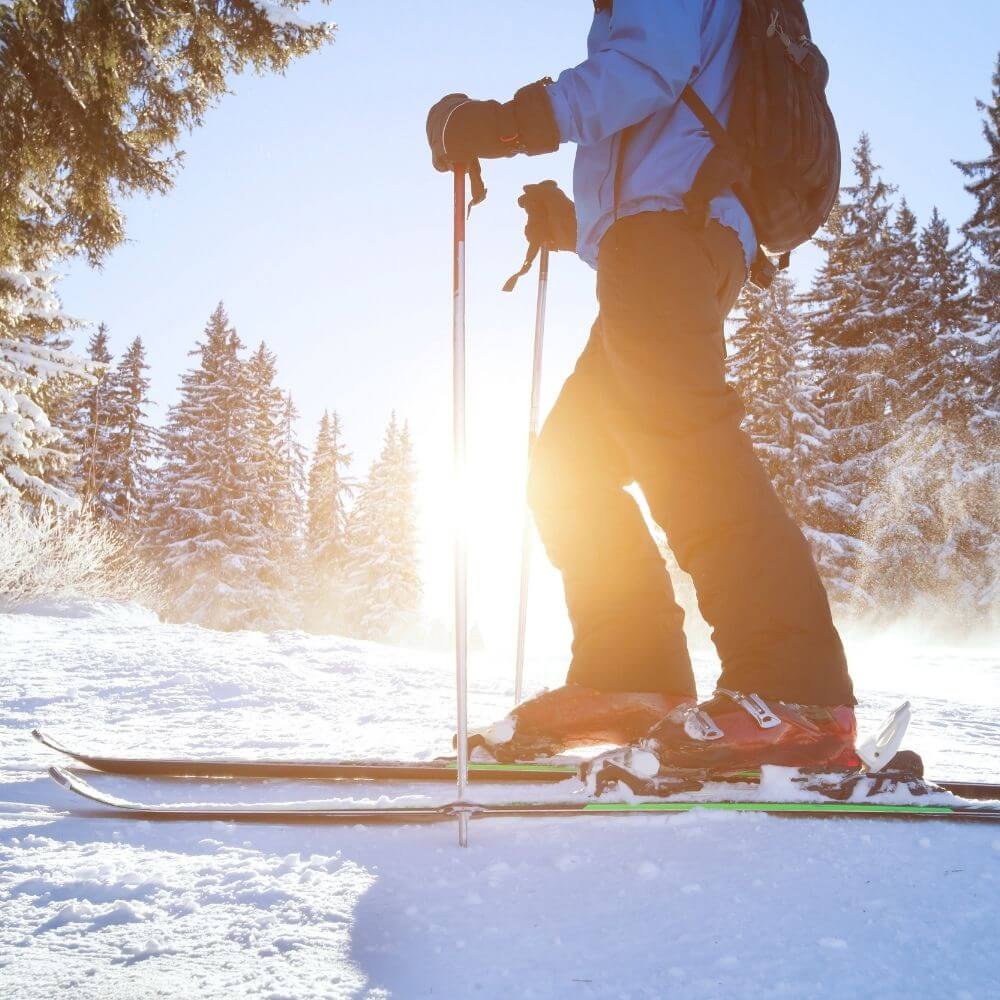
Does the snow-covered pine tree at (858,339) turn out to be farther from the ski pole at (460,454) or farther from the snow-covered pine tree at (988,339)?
the ski pole at (460,454)

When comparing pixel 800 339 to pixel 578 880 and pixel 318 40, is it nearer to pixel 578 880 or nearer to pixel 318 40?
pixel 318 40

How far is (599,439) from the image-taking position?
6.66 feet

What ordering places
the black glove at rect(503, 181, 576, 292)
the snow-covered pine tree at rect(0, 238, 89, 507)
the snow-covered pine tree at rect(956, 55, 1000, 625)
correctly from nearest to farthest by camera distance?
the black glove at rect(503, 181, 576, 292), the snow-covered pine tree at rect(0, 238, 89, 507), the snow-covered pine tree at rect(956, 55, 1000, 625)

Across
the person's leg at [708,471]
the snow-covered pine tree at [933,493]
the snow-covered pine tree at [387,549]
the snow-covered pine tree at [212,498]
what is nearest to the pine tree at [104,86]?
the person's leg at [708,471]

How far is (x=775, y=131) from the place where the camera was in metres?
1.67

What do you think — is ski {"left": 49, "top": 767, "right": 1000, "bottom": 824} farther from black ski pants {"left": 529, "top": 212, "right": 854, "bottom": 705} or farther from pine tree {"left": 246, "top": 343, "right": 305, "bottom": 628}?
pine tree {"left": 246, "top": 343, "right": 305, "bottom": 628}

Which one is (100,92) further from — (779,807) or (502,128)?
(779,807)

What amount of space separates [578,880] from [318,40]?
8.49m

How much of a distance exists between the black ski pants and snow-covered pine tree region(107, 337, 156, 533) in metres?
29.7

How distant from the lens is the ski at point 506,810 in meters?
1.23

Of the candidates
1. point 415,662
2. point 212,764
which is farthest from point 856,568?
point 212,764

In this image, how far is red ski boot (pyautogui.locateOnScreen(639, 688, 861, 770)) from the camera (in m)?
1.42

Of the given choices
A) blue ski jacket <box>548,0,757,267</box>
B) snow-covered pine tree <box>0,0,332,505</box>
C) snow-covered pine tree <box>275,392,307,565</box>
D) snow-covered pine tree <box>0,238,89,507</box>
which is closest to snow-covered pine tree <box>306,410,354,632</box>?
snow-covered pine tree <box>275,392,307,565</box>

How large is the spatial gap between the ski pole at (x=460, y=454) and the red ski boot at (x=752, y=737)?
15.8 inches
